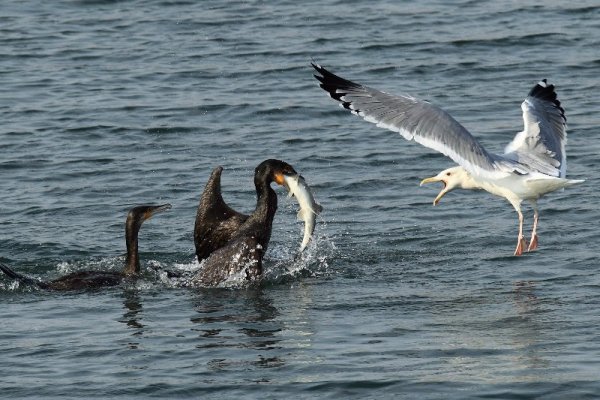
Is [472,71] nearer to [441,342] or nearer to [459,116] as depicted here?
[459,116]

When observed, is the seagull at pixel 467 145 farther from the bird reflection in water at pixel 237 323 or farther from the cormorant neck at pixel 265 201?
the bird reflection in water at pixel 237 323

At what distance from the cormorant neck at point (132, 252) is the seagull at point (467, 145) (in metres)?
2.04

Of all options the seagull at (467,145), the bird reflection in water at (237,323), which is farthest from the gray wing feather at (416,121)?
the bird reflection in water at (237,323)

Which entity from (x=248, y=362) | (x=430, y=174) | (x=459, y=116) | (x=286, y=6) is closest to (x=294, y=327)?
(x=248, y=362)

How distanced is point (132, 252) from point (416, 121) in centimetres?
265

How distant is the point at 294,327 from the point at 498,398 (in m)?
2.19

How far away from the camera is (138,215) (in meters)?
12.7

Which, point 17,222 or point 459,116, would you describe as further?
point 459,116

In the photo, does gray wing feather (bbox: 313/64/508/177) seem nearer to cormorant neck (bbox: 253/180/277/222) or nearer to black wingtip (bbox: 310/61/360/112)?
black wingtip (bbox: 310/61/360/112)

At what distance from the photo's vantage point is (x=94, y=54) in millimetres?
22250

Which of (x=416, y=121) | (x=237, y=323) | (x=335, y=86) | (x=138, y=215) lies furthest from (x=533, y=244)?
(x=138, y=215)

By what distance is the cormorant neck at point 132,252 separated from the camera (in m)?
12.4

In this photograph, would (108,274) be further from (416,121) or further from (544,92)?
(544,92)

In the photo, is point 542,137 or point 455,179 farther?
point 455,179
